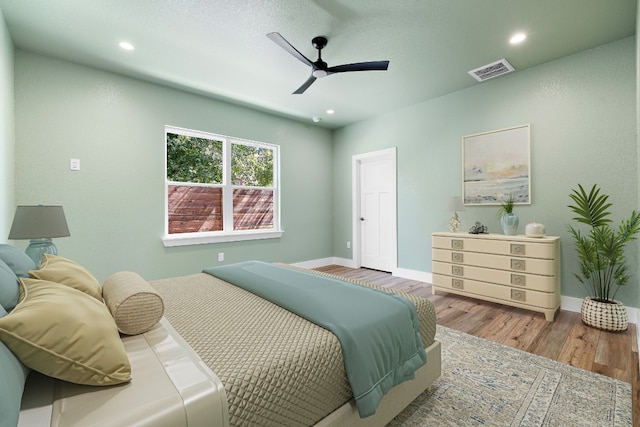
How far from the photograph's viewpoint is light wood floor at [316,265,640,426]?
1968mm

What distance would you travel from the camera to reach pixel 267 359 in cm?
101

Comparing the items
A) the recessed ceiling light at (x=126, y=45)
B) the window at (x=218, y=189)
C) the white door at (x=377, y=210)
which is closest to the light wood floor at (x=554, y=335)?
the white door at (x=377, y=210)

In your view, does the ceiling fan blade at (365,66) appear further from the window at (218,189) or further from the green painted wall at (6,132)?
the green painted wall at (6,132)

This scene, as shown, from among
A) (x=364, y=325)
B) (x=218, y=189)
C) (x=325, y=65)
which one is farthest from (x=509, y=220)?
(x=218, y=189)

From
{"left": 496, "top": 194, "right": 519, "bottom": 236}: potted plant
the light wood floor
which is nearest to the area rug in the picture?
the light wood floor

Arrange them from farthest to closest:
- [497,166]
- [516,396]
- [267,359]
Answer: [497,166] → [516,396] → [267,359]

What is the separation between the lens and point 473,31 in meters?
2.54

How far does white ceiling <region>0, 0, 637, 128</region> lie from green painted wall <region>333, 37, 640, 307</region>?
26 centimetres

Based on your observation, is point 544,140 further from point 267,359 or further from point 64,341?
point 64,341

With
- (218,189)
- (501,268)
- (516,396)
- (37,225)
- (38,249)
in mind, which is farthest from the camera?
(218,189)

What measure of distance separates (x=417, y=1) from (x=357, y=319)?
2.35 metres

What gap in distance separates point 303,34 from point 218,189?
246 cm

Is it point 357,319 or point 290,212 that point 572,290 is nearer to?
point 357,319

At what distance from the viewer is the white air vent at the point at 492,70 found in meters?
3.12
